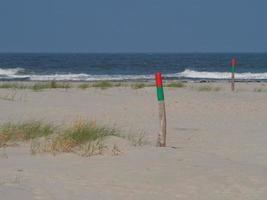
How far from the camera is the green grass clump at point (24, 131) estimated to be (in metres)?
9.27

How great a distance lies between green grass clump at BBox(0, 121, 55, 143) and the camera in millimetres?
9273

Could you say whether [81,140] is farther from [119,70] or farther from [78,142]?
[119,70]

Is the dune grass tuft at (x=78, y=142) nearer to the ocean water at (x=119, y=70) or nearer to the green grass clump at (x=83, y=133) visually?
the green grass clump at (x=83, y=133)

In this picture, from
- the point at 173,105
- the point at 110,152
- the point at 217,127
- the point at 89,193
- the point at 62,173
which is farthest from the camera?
the point at 173,105

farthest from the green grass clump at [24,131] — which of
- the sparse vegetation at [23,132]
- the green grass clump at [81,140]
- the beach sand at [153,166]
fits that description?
the green grass clump at [81,140]

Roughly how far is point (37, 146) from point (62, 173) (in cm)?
167

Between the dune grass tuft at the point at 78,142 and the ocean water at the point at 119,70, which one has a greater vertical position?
the dune grass tuft at the point at 78,142

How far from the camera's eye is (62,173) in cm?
718

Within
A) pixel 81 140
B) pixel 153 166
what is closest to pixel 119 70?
pixel 81 140

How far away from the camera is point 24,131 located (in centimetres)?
960

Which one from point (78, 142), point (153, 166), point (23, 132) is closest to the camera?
point (153, 166)

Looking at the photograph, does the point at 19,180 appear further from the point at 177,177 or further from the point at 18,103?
the point at 18,103

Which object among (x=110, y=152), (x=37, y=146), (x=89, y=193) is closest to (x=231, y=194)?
(x=89, y=193)

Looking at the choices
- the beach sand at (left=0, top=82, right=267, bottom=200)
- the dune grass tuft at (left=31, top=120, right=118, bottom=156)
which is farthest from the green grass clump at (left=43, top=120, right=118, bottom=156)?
the beach sand at (left=0, top=82, right=267, bottom=200)
